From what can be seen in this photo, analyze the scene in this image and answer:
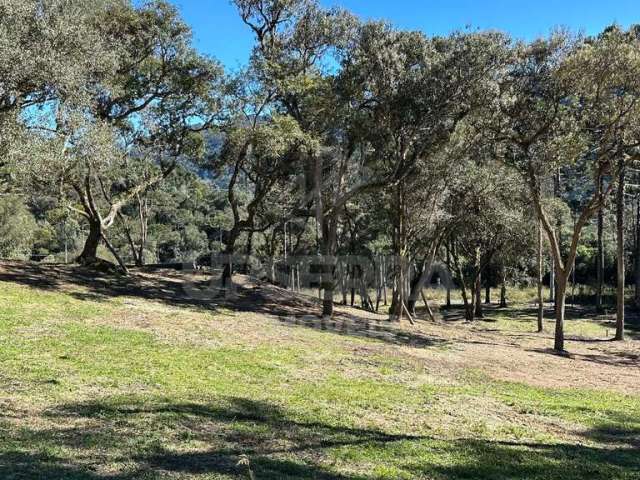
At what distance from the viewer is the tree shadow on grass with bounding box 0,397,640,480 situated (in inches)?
210

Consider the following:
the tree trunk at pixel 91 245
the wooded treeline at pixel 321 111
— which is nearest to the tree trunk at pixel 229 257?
the wooded treeline at pixel 321 111

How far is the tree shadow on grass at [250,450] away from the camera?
5328 millimetres

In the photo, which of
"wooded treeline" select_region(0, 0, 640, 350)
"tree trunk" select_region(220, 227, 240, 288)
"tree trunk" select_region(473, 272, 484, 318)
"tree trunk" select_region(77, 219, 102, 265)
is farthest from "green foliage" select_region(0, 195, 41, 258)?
"tree trunk" select_region(473, 272, 484, 318)

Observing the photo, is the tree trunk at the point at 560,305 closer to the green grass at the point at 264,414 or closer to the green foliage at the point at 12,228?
the green grass at the point at 264,414

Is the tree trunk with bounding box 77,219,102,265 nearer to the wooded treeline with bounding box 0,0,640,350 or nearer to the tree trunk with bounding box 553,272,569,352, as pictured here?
the wooded treeline with bounding box 0,0,640,350

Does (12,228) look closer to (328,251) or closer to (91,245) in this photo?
(91,245)

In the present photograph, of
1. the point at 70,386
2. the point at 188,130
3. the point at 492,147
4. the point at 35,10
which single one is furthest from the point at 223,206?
the point at 70,386

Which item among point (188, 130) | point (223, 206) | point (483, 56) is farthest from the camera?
point (223, 206)

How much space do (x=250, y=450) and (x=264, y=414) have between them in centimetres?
167

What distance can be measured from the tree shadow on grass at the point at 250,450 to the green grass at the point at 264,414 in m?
0.03

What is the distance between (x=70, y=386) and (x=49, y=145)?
7.24 m

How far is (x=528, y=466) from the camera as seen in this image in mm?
6504

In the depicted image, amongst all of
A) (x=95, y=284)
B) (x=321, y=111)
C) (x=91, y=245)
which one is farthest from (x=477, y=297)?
(x=95, y=284)

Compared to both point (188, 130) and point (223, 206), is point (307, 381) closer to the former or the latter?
point (188, 130)
